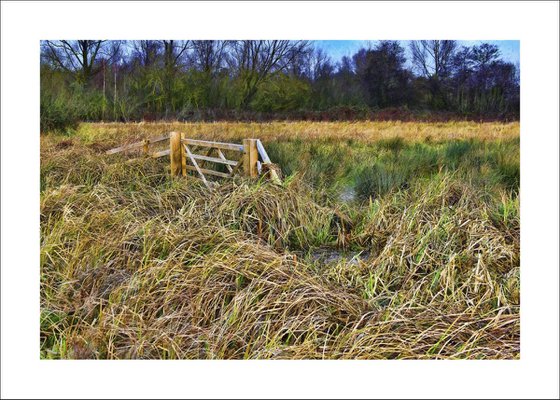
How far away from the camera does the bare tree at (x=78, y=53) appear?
342 centimetres

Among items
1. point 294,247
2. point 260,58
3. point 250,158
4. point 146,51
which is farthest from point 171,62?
point 294,247

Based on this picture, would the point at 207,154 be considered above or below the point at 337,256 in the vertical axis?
above

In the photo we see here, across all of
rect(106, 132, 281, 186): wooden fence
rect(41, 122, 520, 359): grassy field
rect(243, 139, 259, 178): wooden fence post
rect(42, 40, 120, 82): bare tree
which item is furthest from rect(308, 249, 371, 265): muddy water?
rect(42, 40, 120, 82): bare tree

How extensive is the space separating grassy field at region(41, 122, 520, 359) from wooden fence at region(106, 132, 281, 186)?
0.06 m

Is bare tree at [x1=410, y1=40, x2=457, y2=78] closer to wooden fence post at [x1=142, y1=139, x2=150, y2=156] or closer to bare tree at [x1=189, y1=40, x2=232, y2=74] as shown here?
bare tree at [x1=189, y1=40, x2=232, y2=74]

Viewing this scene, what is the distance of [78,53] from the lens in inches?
136

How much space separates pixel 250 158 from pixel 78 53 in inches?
45.8

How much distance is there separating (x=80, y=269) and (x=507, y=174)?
2.48 metres

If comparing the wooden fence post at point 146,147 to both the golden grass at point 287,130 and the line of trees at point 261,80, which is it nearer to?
the golden grass at point 287,130

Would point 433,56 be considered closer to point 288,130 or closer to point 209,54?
point 288,130

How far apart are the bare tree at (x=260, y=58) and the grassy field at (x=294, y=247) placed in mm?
272

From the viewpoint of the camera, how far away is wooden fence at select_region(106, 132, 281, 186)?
367 centimetres
